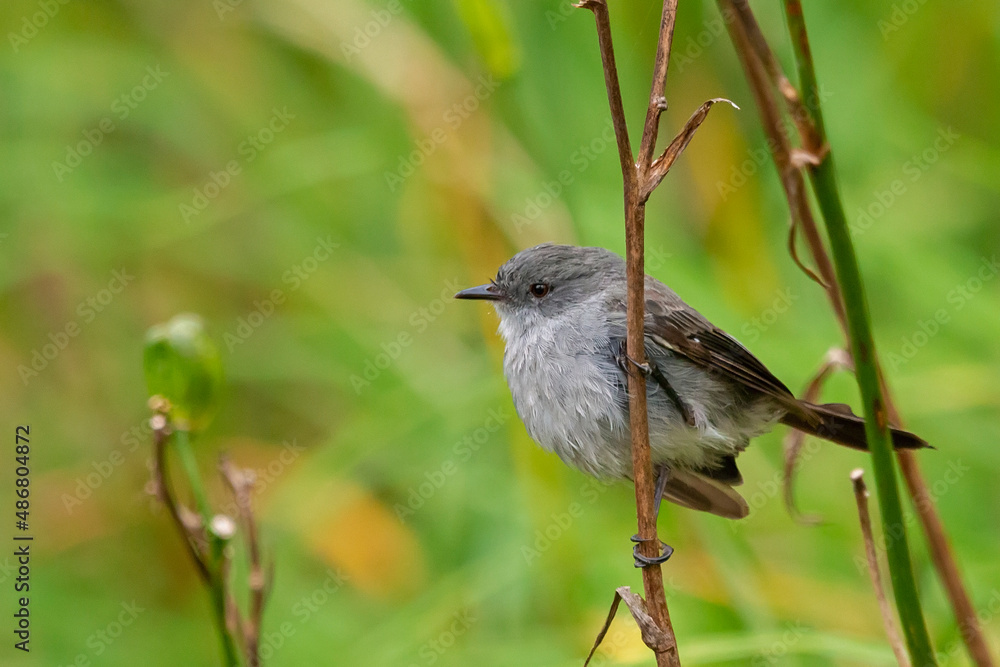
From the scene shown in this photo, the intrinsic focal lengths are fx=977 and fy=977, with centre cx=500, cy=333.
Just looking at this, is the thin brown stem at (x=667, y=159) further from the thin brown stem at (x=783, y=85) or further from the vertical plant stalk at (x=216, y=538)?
the vertical plant stalk at (x=216, y=538)

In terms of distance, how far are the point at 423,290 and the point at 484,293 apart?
46.5 inches

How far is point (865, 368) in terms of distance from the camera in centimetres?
164

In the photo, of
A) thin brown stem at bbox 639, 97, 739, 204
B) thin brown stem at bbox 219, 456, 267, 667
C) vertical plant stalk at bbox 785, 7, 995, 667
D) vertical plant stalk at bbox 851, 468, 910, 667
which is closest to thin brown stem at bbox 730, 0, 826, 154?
thin brown stem at bbox 639, 97, 739, 204

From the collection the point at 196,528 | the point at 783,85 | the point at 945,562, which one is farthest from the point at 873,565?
the point at 196,528

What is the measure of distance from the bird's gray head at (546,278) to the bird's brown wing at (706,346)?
1.06 ft

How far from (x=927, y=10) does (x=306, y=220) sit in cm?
286

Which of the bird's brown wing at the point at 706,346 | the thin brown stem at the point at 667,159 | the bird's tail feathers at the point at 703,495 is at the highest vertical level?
the bird's brown wing at the point at 706,346

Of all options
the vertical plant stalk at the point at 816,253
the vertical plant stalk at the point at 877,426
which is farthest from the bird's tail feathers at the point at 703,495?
the vertical plant stalk at the point at 877,426

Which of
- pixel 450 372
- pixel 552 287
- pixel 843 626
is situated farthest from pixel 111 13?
pixel 843 626

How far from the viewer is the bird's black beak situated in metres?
3.30

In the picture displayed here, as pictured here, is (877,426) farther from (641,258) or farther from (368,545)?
(368,545)

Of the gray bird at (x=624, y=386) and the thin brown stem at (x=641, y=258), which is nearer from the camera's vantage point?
the thin brown stem at (x=641, y=258)

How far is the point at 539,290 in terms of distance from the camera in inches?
133

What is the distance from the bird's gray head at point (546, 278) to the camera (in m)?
3.31
